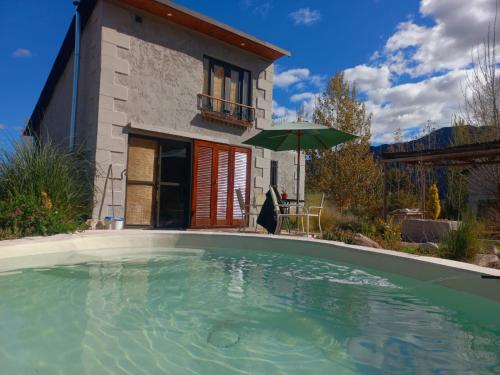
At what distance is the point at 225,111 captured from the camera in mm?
8961

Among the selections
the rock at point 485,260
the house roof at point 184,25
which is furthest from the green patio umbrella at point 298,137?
the rock at point 485,260

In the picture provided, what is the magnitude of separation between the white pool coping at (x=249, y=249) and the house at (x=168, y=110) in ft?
6.57

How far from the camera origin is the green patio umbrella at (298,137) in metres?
6.92

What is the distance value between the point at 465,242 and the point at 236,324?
11.1 feet

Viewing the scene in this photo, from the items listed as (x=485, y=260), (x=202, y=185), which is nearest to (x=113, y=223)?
(x=202, y=185)

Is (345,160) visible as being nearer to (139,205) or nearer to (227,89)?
(227,89)

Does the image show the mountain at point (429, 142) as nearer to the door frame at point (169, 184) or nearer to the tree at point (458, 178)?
the tree at point (458, 178)

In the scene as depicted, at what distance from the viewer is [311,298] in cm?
309

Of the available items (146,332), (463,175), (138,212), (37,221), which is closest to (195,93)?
(138,212)

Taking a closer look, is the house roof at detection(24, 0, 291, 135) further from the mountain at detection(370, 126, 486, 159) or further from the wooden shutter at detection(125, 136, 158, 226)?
the mountain at detection(370, 126, 486, 159)

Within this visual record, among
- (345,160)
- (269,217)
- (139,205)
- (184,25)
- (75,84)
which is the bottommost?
(269,217)

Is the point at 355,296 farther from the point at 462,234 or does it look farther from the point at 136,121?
the point at 136,121

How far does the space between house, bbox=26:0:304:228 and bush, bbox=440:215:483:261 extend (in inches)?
213

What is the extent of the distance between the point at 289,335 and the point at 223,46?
322 inches
